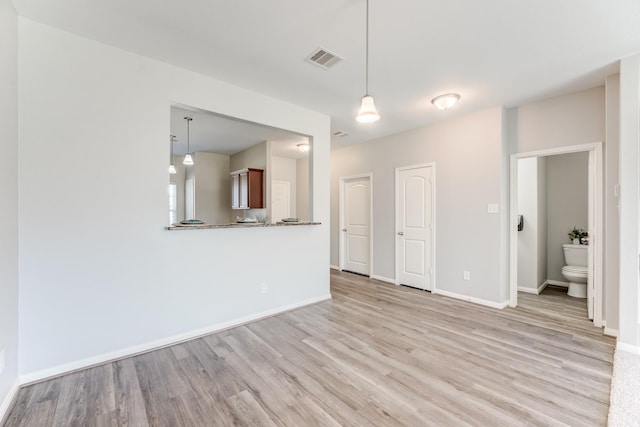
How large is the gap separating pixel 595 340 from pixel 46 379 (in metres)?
4.81

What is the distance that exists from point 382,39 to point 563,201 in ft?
15.0

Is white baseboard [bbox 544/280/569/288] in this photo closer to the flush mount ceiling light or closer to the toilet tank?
the toilet tank

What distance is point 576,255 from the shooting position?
4.45 m

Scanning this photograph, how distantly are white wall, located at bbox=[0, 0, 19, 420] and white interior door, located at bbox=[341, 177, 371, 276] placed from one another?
4.76 m

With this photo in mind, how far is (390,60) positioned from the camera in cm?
269

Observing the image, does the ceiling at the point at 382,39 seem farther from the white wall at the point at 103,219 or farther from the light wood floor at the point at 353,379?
the light wood floor at the point at 353,379

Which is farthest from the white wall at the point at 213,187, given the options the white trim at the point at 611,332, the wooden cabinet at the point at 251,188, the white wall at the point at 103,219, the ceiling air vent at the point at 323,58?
the white trim at the point at 611,332

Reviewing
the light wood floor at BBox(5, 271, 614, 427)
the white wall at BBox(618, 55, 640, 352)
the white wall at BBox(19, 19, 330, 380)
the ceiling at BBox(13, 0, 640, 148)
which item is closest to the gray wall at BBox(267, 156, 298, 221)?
the ceiling at BBox(13, 0, 640, 148)

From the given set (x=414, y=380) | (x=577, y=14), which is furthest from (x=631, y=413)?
(x=577, y=14)

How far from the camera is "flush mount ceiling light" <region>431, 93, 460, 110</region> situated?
3.38 meters

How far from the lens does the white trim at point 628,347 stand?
2.49 metres

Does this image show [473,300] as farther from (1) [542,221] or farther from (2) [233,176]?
(2) [233,176]

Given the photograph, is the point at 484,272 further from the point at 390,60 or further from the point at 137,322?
the point at 137,322

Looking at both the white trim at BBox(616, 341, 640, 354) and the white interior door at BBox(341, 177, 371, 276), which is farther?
the white interior door at BBox(341, 177, 371, 276)
